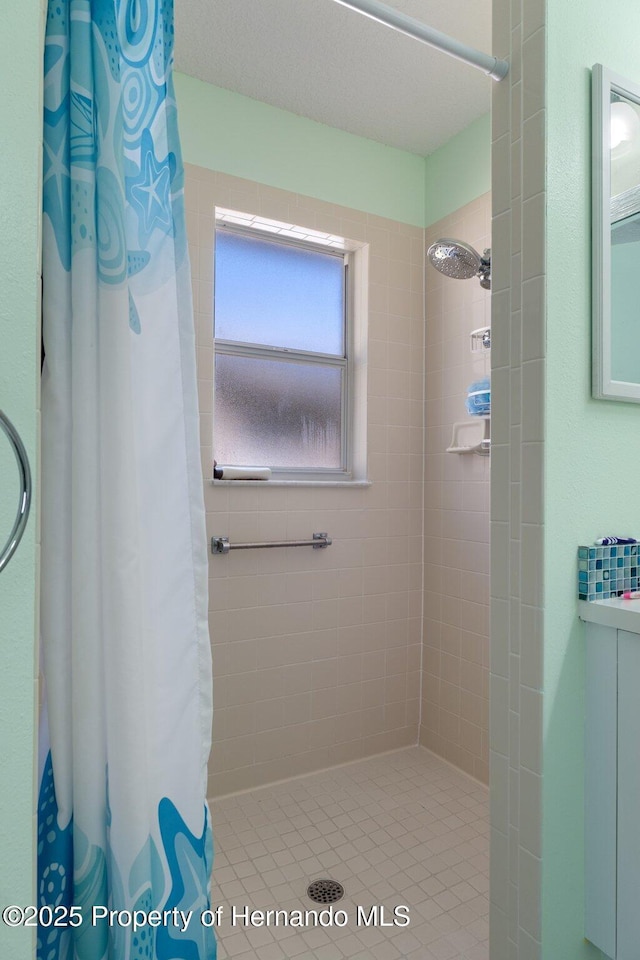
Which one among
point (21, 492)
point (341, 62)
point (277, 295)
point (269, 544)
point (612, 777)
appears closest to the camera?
point (21, 492)

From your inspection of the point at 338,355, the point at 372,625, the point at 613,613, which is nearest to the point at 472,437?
the point at 338,355

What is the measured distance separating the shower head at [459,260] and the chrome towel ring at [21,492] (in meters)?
1.53

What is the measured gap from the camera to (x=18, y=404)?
724mm

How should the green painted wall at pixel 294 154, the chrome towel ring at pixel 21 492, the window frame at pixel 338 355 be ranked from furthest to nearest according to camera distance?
1. the window frame at pixel 338 355
2. the green painted wall at pixel 294 154
3. the chrome towel ring at pixel 21 492

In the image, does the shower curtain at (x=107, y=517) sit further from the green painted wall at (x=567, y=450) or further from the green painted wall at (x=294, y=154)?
the green painted wall at (x=294, y=154)

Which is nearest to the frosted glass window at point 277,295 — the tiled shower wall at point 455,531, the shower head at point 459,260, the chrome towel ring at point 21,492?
the tiled shower wall at point 455,531

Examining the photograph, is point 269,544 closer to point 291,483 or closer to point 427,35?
point 291,483

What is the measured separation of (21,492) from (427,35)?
1.14 m

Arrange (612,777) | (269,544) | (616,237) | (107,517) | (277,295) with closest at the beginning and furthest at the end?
(107,517) < (612,777) < (616,237) < (269,544) < (277,295)

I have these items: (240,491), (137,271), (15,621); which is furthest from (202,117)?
(15,621)

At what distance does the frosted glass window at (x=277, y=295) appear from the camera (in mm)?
2373

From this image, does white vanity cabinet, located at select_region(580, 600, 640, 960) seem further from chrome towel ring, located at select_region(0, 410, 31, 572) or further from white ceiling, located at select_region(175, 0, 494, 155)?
white ceiling, located at select_region(175, 0, 494, 155)

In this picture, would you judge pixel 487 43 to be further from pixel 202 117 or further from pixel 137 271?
pixel 137 271

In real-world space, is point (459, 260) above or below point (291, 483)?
above
